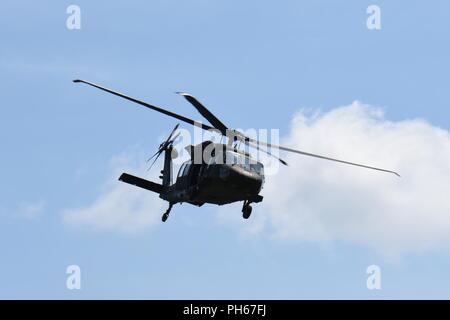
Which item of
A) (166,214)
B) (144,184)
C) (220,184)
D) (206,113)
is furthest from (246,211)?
(144,184)

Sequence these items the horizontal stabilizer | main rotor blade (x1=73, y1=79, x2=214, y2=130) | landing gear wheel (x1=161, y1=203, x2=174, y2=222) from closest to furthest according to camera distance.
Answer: main rotor blade (x1=73, y1=79, x2=214, y2=130) < landing gear wheel (x1=161, y1=203, x2=174, y2=222) < the horizontal stabilizer

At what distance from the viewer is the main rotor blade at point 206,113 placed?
4469cm

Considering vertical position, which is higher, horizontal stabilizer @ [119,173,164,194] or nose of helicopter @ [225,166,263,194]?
horizontal stabilizer @ [119,173,164,194]

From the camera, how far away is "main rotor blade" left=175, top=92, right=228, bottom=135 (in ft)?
147

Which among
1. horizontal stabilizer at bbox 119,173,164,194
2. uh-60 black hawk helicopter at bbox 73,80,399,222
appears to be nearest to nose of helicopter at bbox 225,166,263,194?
uh-60 black hawk helicopter at bbox 73,80,399,222

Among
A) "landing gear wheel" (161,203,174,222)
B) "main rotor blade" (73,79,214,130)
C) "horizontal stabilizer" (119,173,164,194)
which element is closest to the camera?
"main rotor blade" (73,79,214,130)

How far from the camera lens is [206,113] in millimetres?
45344

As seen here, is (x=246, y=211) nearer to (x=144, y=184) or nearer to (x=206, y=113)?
(x=206, y=113)

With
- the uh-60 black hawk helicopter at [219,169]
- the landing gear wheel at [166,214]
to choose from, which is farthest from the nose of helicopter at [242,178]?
the landing gear wheel at [166,214]

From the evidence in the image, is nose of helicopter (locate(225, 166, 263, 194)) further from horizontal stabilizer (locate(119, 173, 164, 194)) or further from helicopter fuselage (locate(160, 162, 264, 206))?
horizontal stabilizer (locate(119, 173, 164, 194))
